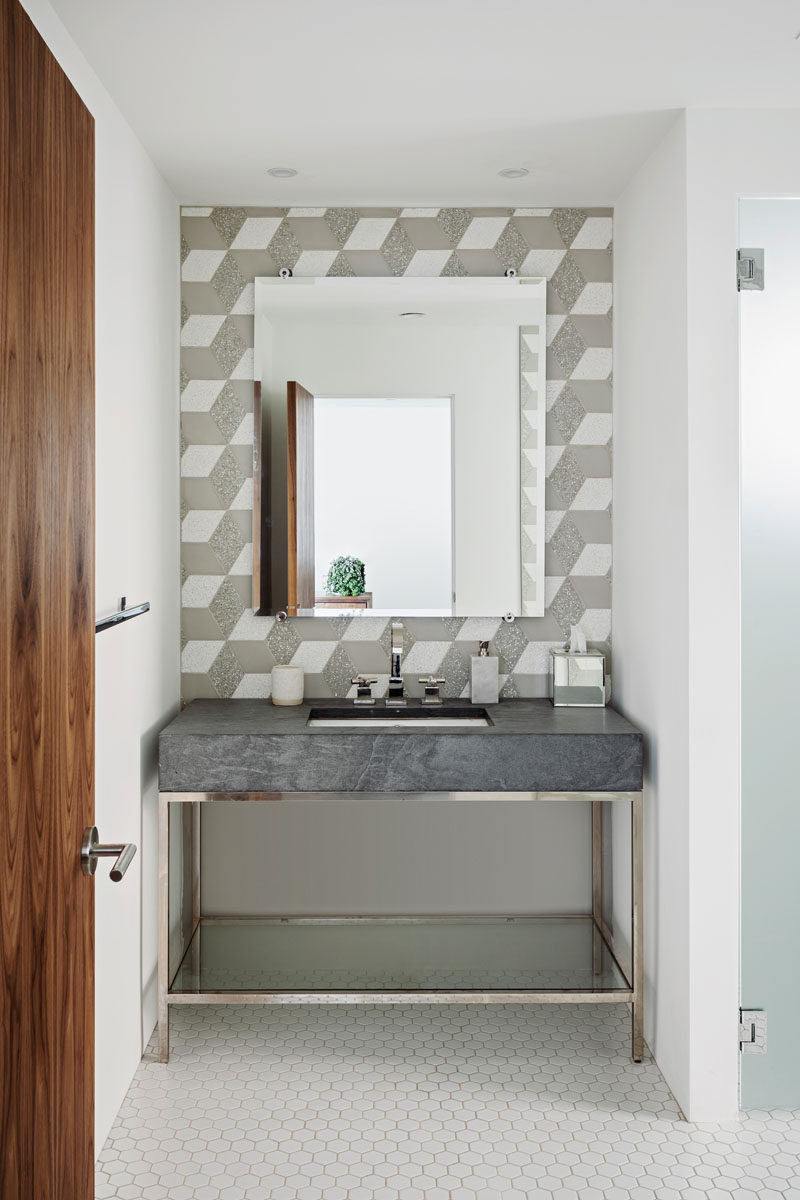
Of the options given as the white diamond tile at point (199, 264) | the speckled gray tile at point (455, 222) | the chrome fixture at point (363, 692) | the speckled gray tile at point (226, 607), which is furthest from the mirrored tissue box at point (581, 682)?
the white diamond tile at point (199, 264)

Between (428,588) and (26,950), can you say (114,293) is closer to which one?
(428,588)

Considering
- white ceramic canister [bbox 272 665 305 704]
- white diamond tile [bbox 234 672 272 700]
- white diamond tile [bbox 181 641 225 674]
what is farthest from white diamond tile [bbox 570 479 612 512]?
white diamond tile [bbox 181 641 225 674]

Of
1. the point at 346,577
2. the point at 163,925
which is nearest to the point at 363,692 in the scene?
the point at 346,577

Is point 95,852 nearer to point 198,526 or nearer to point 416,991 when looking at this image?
point 416,991

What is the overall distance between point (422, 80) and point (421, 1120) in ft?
8.16

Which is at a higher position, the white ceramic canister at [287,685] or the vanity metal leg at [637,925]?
the white ceramic canister at [287,685]

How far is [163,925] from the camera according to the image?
2787 millimetres

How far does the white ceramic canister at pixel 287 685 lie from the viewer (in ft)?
10.5

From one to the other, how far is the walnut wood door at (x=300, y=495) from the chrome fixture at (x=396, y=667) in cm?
30

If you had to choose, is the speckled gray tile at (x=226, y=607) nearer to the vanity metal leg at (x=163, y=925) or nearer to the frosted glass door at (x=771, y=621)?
the vanity metal leg at (x=163, y=925)

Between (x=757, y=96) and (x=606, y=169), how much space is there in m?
0.57

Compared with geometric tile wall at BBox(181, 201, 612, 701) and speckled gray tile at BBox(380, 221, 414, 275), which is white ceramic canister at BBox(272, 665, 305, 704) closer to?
geometric tile wall at BBox(181, 201, 612, 701)

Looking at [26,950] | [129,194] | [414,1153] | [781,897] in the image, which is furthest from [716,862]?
[129,194]

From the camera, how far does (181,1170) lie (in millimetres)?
2285
